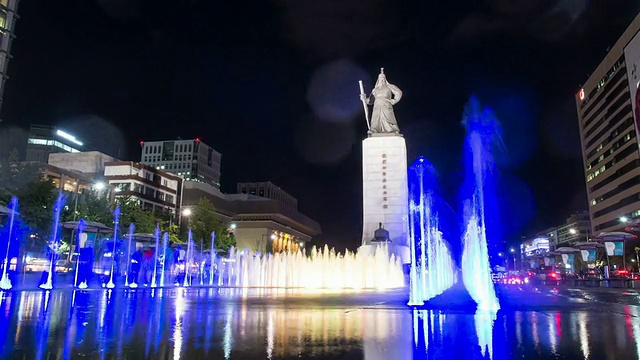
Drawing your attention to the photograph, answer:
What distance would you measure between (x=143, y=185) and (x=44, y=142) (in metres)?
38.5

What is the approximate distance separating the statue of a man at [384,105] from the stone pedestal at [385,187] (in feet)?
4.30

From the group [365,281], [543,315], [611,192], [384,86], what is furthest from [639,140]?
[543,315]

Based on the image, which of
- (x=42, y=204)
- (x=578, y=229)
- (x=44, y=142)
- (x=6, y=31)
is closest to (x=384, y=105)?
(x=42, y=204)

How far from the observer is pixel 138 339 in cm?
798

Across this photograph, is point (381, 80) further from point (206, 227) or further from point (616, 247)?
point (206, 227)

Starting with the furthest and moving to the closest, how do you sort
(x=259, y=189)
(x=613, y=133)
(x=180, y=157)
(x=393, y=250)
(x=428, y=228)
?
1. (x=259, y=189)
2. (x=180, y=157)
3. (x=613, y=133)
4. (x=393, y=250)
5. (x=428, y=228)

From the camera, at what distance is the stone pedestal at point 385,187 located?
177 feet

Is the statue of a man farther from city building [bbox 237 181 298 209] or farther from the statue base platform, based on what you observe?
city building [bbox 237 181 298 209]

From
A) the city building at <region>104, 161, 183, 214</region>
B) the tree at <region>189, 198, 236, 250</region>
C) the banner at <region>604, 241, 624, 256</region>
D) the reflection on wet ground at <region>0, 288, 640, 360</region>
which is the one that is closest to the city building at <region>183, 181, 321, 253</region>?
the city building at <region>104, 161, 183, 214</region>

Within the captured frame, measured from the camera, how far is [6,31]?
5366cm

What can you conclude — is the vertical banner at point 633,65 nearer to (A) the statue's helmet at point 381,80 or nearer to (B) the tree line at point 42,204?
(A) the statue's helmet at point 381,80

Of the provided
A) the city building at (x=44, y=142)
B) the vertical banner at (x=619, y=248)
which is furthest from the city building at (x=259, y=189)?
the vertical banner at (x=619, y=248)

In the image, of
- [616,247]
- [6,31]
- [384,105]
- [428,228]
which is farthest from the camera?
[384,105]

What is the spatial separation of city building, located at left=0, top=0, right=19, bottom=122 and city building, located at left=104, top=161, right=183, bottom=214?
23792 millimetres
